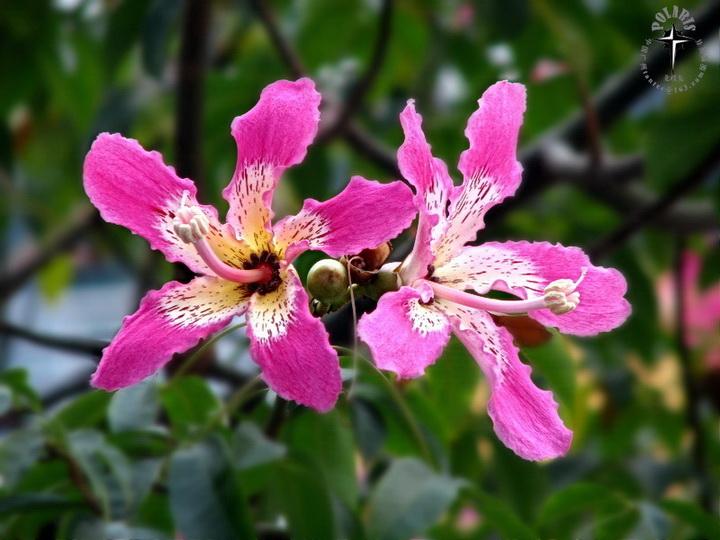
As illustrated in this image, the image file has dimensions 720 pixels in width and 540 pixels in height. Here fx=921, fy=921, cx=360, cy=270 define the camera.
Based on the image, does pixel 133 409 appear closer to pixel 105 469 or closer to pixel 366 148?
pixel 105 469

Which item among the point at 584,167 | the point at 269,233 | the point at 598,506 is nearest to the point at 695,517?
the point at 598,506

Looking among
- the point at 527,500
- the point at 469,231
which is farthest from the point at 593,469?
the point at 469,231

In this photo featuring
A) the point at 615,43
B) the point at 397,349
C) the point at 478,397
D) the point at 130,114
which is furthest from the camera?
the point at 615,43

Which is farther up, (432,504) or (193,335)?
(193,335)

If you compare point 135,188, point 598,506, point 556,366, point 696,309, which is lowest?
point 696,309

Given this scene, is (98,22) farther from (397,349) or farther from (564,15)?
(397,349)

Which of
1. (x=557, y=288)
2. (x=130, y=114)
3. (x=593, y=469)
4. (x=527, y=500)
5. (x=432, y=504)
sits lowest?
(x=593, y=469)

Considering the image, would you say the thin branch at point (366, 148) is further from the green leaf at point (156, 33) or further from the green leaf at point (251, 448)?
the green leaf at point (251, 448)

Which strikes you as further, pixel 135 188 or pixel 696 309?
pixel 696 309
